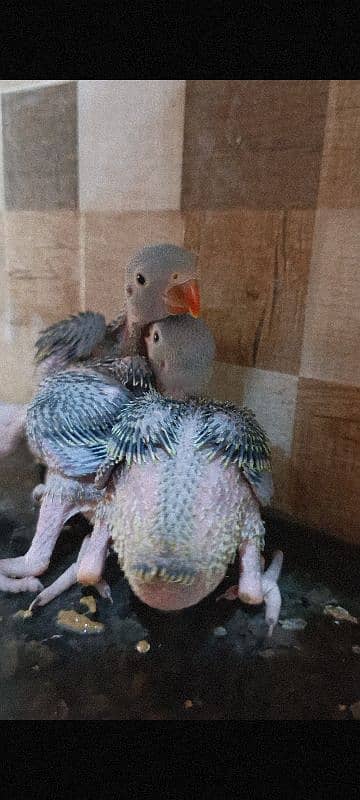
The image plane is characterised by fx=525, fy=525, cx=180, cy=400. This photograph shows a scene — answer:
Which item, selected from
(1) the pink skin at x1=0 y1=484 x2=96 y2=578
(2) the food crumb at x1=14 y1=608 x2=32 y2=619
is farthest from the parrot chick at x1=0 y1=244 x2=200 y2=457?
(2) the food crumb at x1=14 y1=608 x2=32 y2=619

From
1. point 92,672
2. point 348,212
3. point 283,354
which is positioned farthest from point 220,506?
point 348,212

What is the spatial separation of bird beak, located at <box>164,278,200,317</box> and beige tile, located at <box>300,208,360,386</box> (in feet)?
0.74

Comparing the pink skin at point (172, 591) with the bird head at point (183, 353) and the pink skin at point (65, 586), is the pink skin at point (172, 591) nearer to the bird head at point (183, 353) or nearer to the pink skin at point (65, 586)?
the pink skin at point (65, 586)

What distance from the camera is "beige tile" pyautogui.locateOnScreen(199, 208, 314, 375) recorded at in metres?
0.79

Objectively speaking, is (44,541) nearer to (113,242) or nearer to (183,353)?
(183,353)

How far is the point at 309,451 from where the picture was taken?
0.84m

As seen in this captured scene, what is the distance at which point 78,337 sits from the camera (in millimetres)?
803

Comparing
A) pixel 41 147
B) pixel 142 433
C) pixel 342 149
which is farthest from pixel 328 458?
pixel 41 147

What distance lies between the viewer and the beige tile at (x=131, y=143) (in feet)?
2.78

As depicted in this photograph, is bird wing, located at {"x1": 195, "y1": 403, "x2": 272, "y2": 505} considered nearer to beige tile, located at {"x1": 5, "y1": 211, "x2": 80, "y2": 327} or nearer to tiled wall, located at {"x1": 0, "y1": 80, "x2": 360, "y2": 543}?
tiled wall, located at {"x1": 0, "y1": 80, "x2": 360, "y2": 543}

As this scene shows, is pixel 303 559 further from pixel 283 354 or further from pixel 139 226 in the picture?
pixel 139 226

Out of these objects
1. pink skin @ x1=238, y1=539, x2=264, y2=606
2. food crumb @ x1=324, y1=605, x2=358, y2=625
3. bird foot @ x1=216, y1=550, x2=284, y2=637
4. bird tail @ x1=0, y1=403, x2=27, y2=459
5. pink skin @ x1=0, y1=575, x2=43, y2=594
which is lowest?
food crumb @ x1=324, y1=605, x2=358, y2=625

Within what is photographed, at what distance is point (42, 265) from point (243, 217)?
42 cm

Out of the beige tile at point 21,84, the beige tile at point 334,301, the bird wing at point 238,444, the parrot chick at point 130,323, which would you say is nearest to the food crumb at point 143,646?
the bird wing at point 238,444
